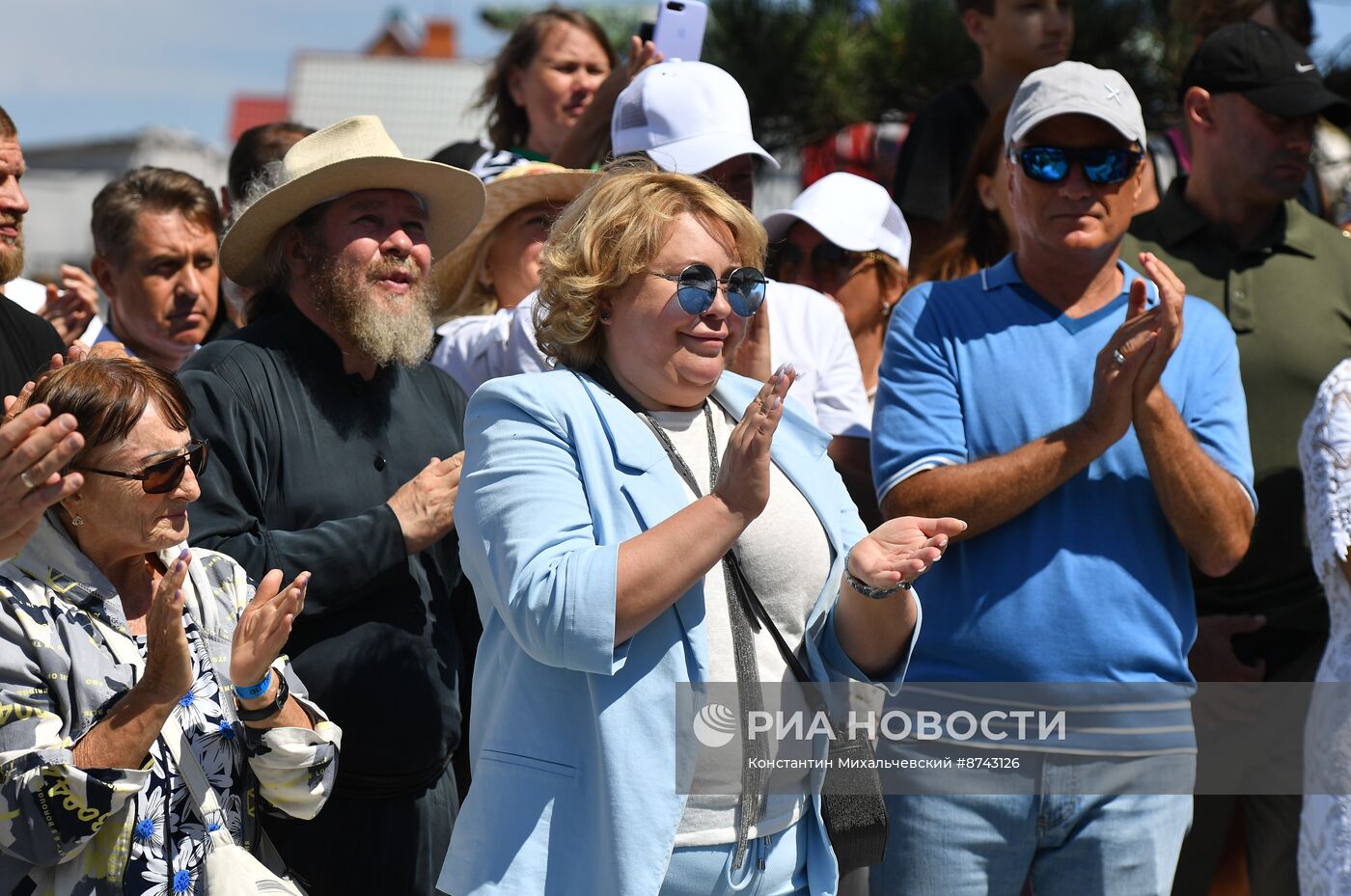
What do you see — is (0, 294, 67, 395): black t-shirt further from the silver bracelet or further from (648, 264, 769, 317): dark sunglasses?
the silver bracelet

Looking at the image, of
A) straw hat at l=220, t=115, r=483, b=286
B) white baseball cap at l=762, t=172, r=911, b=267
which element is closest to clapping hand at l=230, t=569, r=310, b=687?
straw hat at l=220, t=115, r=483, b=286

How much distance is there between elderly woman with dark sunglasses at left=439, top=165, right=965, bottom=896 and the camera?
264 centimetres

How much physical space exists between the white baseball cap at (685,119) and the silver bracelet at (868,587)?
1979mm

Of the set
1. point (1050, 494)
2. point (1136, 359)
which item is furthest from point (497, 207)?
point (1136, 359)

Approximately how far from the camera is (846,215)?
4984 mm

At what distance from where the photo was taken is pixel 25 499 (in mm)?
2680

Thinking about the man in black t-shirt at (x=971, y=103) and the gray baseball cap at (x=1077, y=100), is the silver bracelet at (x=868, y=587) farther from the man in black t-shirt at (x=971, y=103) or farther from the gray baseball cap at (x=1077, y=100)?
the man in black t-shirt at (x=971, y=103)

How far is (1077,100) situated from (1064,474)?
0.98m

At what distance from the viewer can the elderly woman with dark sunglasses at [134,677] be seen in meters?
2.76

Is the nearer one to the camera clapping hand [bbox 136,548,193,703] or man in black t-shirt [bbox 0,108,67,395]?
clapping hand [bbox 136,548,193,703]

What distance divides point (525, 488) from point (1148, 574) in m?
1.64

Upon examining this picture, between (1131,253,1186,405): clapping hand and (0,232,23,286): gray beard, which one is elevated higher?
(1131,253,1186,405): clapping hand

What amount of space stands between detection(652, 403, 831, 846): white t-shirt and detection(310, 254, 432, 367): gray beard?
1129 mm

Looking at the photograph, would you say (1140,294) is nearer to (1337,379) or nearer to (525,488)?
(1337,379)
